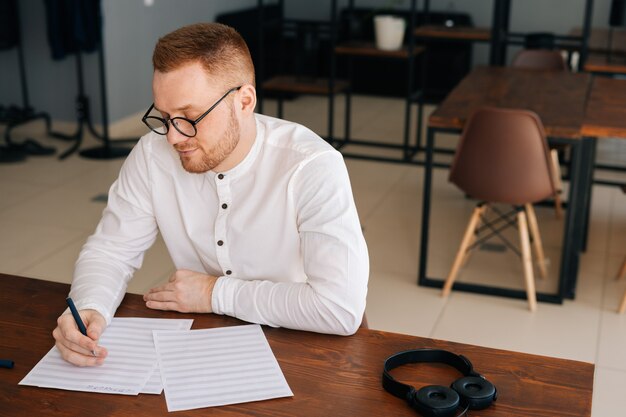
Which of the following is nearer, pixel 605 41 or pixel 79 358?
pixel 79 358

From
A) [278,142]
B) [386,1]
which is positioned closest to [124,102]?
[386,1]

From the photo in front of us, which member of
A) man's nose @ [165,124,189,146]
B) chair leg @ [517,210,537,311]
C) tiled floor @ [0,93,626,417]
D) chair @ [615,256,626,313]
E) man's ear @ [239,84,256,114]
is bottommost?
tiled floor @ [0,93,626,417]

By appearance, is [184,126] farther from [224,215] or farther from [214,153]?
[224,215]

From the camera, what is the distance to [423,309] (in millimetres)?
3568

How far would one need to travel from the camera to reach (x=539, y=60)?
5125 mm

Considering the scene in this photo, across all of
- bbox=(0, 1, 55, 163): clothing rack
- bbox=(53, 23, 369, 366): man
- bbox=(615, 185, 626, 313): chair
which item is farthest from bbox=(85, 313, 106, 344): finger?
bbox=(0, 1, 55, 163): clothing rack

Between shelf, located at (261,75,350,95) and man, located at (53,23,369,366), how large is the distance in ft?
11.8

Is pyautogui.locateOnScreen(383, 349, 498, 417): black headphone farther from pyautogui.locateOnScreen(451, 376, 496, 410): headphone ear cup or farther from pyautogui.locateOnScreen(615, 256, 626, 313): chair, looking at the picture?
pyautogui.locateOnScreen(615, 256, 626, 313): chair

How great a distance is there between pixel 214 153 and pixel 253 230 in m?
0.22

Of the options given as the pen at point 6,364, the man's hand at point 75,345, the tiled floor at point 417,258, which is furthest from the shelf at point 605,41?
the pen at point 6,364

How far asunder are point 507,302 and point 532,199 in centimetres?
48

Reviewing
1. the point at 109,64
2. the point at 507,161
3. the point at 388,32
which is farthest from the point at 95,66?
the point at 507,161

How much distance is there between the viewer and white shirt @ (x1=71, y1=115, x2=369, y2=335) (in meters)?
1.75

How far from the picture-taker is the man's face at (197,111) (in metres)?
1.75
